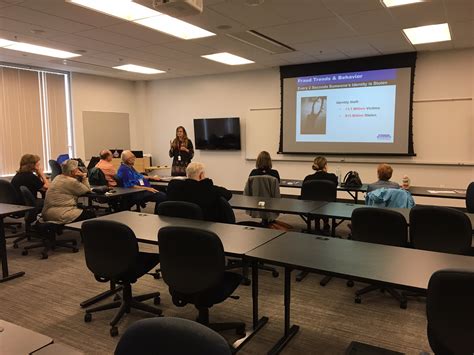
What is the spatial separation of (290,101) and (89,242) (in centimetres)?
610

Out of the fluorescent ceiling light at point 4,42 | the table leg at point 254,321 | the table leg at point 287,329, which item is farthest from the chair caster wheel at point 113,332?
the fluorescent ceiling light at point 4,42

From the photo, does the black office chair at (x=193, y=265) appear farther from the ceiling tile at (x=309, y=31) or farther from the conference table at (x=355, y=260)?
the ceiling tile at (x=309, y=31)

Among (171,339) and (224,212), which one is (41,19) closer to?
(224,212)

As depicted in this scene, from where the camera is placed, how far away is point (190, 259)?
226 cm

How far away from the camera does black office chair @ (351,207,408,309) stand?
9.87ft

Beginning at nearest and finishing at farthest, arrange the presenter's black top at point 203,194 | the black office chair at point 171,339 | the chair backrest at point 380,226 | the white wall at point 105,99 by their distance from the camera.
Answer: the black office chair at point 171,339
the chair backrest at point 380,226
the presenter's black top at point 203,194
the white wall at point 105,99

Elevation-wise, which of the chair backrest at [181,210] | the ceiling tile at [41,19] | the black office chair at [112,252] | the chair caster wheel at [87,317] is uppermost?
the ceiling tile at [41,19]

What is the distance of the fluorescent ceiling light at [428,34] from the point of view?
5119 mm

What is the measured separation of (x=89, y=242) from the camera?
2686 mm

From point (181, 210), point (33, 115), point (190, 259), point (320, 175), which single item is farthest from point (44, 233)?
point (33, 115)

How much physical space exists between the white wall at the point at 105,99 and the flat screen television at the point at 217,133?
1.92 metres

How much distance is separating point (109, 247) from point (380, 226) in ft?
7.10

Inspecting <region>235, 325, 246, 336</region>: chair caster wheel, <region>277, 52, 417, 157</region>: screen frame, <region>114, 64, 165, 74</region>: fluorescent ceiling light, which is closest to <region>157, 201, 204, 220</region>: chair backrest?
<region>235, 325, 246, 336</region>: chair caster wheel

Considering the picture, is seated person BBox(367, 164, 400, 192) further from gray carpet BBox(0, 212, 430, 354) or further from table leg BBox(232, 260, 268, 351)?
table leg BBox(232, 260, 268, 351)
